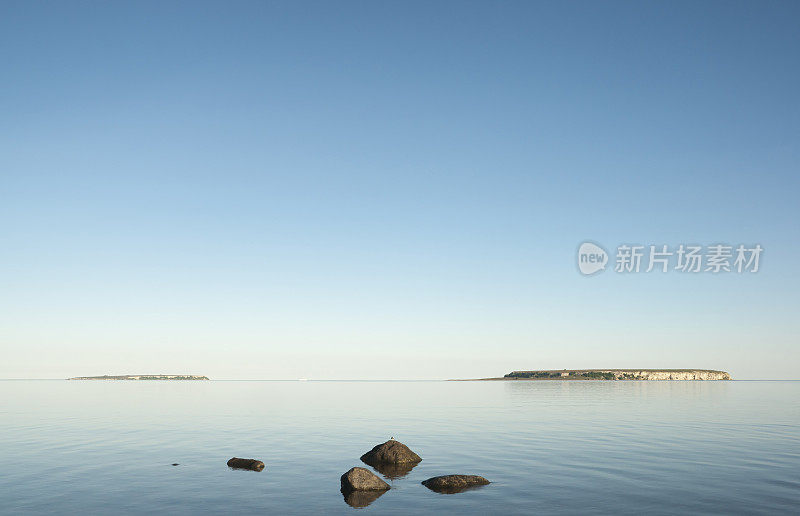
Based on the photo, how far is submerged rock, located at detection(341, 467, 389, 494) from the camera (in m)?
33.6

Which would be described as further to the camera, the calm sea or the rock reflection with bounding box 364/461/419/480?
the rock reflection with bounding box 364/461/419/480

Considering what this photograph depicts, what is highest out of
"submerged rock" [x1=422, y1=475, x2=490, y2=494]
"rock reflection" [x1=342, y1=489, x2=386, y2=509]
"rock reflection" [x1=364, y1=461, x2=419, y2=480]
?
"submerged rock" [x1=422, y1=475, x2=490, y2=494]

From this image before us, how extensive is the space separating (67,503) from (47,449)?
2510 centimetres

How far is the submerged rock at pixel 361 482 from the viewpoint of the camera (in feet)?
110

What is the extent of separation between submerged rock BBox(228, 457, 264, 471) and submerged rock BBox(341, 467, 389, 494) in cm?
894

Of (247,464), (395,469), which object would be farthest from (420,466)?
(247,464)

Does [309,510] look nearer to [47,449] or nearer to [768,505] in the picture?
[768,505]

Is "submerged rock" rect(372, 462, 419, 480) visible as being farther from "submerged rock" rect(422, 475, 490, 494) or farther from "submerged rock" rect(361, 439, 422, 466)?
"submerged rock" rect(422, 475, 490, 494)

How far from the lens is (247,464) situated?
40.9 m

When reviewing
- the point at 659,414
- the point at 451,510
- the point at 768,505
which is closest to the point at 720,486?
the point at 768,505

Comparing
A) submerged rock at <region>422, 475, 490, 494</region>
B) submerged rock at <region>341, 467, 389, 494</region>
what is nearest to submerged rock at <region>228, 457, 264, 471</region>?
submerged rock at <region>341, 467, 389, 494</region>

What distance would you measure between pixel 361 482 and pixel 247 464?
452 inches

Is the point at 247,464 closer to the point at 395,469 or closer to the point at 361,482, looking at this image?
the point at 395,469

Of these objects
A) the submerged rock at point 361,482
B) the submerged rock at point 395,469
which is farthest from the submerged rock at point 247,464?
the submerged rock at point 361,482
